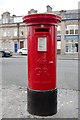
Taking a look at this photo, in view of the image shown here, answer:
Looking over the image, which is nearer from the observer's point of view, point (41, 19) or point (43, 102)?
point (41, 19)

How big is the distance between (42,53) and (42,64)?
212 millimetres

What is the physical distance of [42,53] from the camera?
15.3 ft

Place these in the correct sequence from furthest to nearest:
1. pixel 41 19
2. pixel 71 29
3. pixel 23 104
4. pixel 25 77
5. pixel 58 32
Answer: pixel 58 32
pixel 71 29
pixel 25 77
pixel 23 104
pixel 41 19

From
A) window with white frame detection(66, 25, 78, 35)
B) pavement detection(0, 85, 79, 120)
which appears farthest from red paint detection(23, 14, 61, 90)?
window with white frame detection(66, 25, 78, 35)

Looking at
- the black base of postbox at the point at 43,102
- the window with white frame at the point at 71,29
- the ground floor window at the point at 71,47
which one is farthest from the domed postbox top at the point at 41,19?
the window with white frame at the point at 71,29

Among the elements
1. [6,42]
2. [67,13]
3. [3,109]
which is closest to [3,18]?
[6,42]

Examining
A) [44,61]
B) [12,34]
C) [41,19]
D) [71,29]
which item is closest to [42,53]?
[44,61]

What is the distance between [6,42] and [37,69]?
1613 inches

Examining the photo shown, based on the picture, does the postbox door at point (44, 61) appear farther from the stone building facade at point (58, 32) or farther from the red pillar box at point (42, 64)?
the stone building facade at point (58, 32)

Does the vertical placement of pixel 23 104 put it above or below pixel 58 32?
below

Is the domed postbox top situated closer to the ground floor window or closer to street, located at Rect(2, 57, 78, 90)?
street, located at Rect(2, 57, 78, 90)

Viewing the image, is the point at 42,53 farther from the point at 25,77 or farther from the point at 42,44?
the point at 25,77

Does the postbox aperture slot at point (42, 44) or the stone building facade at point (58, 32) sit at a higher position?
the stone building facade at point (58, 32)

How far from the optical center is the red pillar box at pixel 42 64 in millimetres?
4621
